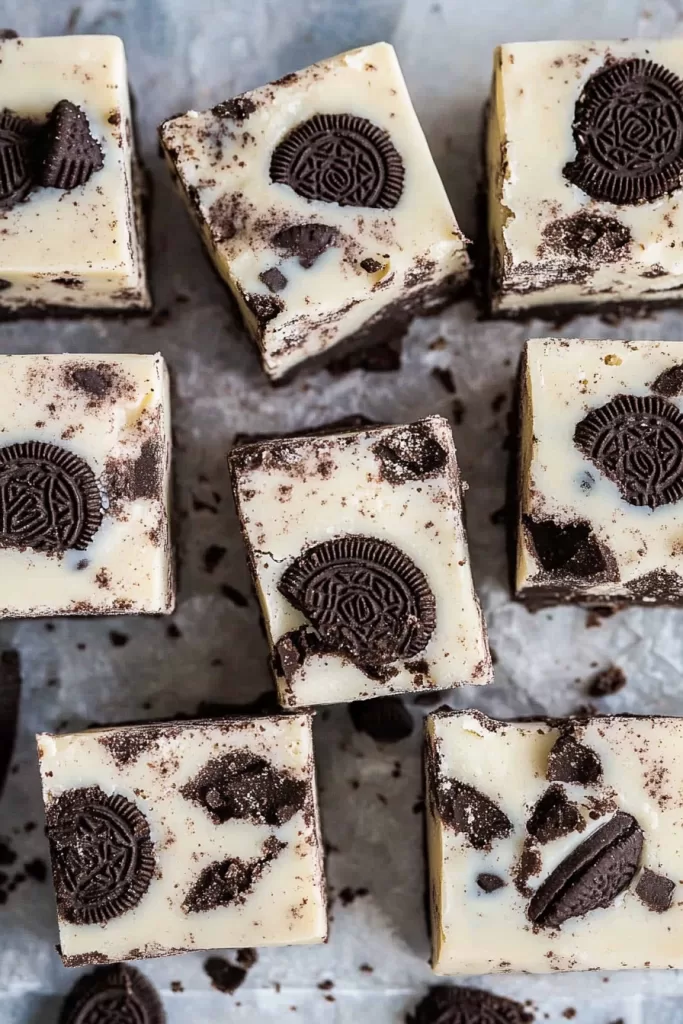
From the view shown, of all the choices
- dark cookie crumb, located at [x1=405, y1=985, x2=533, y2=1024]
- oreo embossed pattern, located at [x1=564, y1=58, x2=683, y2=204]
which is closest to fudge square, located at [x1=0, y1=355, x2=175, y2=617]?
oreo embossed pattern, located at [x1=564, y1=58, x2=683, y2=204]

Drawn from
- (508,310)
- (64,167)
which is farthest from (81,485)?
(508,310)

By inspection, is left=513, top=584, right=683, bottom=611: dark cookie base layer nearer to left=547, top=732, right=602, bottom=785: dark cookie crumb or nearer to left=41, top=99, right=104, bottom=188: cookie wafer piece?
left=547, top=732, right=602, bottom=785: dark cookie crumb

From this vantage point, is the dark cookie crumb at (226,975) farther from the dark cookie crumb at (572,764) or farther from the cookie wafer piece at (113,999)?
the dark cookie crumb at (572,764)

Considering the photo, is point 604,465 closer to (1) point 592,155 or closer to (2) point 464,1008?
(1) point 592,155

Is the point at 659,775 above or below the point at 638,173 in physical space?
below

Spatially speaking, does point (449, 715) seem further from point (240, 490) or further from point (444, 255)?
point (444, 255)

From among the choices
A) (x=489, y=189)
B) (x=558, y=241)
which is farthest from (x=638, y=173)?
(x=489, y=189)

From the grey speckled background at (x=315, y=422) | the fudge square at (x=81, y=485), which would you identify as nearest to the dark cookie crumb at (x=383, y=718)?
the grey speckled background at (x=315, y=422)
